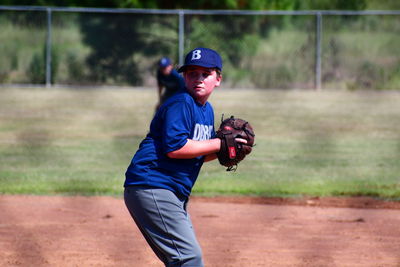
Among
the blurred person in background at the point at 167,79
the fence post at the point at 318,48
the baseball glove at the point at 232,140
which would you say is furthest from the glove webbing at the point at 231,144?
the fence post at the point at 318,48

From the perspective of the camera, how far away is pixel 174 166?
421 cm

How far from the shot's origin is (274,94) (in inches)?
896

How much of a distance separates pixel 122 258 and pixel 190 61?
2.63m

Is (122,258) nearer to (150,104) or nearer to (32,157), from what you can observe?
(32,157)

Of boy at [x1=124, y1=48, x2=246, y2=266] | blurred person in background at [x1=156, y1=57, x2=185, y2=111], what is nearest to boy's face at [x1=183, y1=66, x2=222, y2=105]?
boy at [x1=124, y1=48, x2=246, y2=266]

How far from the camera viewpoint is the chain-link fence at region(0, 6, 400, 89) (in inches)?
826

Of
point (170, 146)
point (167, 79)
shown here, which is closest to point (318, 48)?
point (167, 79)

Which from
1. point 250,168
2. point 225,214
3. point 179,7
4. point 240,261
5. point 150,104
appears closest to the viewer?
point 240,261

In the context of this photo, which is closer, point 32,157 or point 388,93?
point 32,157

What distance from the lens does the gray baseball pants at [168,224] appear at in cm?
417

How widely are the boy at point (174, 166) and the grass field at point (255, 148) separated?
5.43 m

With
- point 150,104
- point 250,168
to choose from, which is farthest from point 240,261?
point 150,104

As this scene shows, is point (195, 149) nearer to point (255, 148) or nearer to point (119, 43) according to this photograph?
point (255, 148)

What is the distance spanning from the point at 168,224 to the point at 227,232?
134 inches
